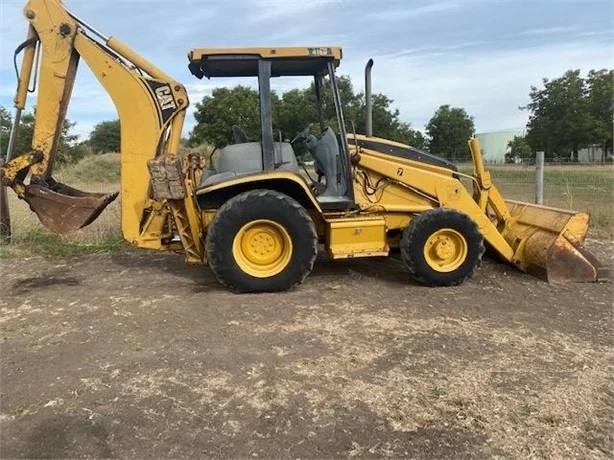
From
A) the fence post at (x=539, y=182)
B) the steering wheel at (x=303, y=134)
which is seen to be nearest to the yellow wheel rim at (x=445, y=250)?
the steering wheel at (x=303, y=134)

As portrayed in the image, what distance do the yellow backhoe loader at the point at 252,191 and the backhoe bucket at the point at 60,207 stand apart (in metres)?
0.01

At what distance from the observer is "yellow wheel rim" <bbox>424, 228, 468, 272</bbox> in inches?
230

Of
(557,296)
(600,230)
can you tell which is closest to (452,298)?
(557,296)

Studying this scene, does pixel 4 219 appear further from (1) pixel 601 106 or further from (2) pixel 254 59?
(1) pixel 601 106

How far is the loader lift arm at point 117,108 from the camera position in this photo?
5.71 m

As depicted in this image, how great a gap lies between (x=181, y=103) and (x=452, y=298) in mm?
3367

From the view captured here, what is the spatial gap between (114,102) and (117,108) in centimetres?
7

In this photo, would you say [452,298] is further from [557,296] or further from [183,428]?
[183,428]

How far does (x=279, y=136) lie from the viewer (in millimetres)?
5781

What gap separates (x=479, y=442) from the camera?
113 inches

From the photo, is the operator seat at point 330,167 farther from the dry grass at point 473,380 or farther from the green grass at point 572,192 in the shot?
the green grass at point 572,192

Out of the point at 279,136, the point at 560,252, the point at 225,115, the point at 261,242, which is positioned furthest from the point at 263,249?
the point at 225,115

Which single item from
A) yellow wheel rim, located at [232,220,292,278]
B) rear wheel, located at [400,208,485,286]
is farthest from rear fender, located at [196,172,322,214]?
rear wheel, located at [400,208,485,286]

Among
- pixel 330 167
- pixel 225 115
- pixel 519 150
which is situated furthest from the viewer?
pixel 519 150
